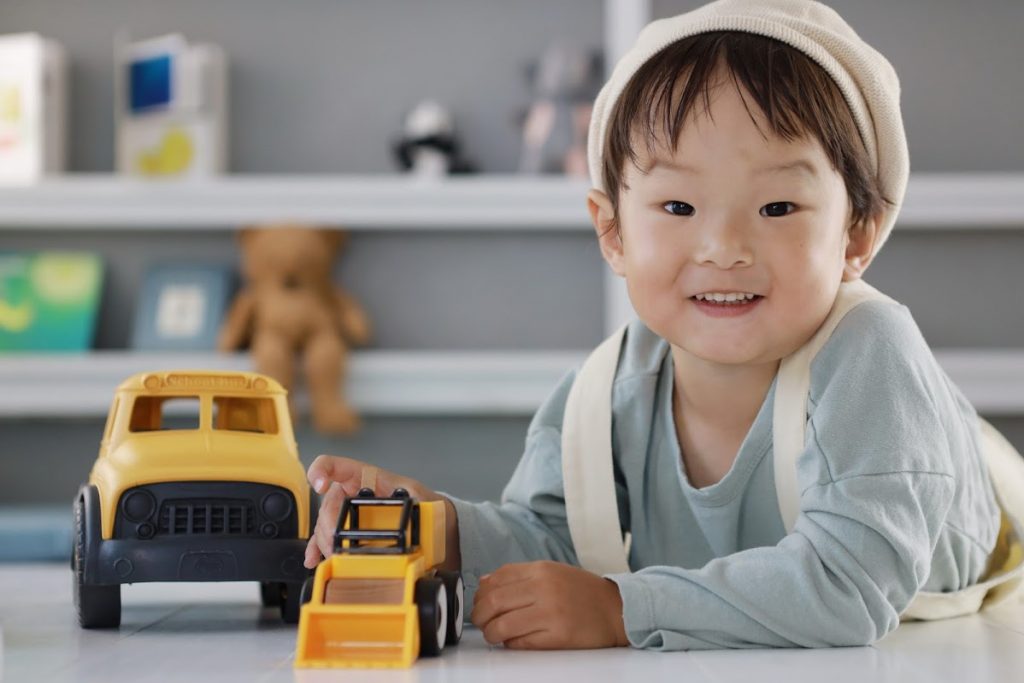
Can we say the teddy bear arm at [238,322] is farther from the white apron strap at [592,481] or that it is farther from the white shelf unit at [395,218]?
the white apron strap at [592,481]

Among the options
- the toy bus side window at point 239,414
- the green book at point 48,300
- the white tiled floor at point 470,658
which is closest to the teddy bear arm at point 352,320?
the green book at point 48,300

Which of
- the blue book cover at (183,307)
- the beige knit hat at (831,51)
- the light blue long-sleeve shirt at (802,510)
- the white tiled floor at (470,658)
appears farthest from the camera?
the blue book cover at (183,307)

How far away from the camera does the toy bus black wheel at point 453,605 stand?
0.93 m

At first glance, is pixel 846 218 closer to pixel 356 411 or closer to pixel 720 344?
pixel 720 344

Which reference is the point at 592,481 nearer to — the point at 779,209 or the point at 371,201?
the point at 779,209

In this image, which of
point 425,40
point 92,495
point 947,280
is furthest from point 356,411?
point 92,495

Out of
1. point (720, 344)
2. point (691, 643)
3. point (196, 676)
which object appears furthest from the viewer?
point (720, 344)

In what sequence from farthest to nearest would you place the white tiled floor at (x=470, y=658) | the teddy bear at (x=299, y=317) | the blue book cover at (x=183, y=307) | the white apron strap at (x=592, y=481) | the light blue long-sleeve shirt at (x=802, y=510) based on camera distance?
the blue book cover at (x=183, y=307)
the teddy bear at (x=299, y=317)
the white apron strap at (x=592, y=481)
the light blue long-sleeve shirt at (x=802, y=510)
the white tiled floor at (x=470, y=658)

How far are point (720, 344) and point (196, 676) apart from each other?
47cm

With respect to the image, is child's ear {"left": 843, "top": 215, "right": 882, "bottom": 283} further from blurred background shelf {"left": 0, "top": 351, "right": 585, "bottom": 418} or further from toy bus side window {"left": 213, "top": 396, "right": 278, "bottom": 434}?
blurred background shelf {"left": 0, "top": 351, "right": 585, "bottom": 418}

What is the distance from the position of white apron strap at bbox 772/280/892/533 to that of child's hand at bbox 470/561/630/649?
195 millimetres

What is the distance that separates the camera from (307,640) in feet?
2.70

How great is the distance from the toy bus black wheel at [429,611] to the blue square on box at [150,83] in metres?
1.74

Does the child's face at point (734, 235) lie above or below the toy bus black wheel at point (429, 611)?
above
